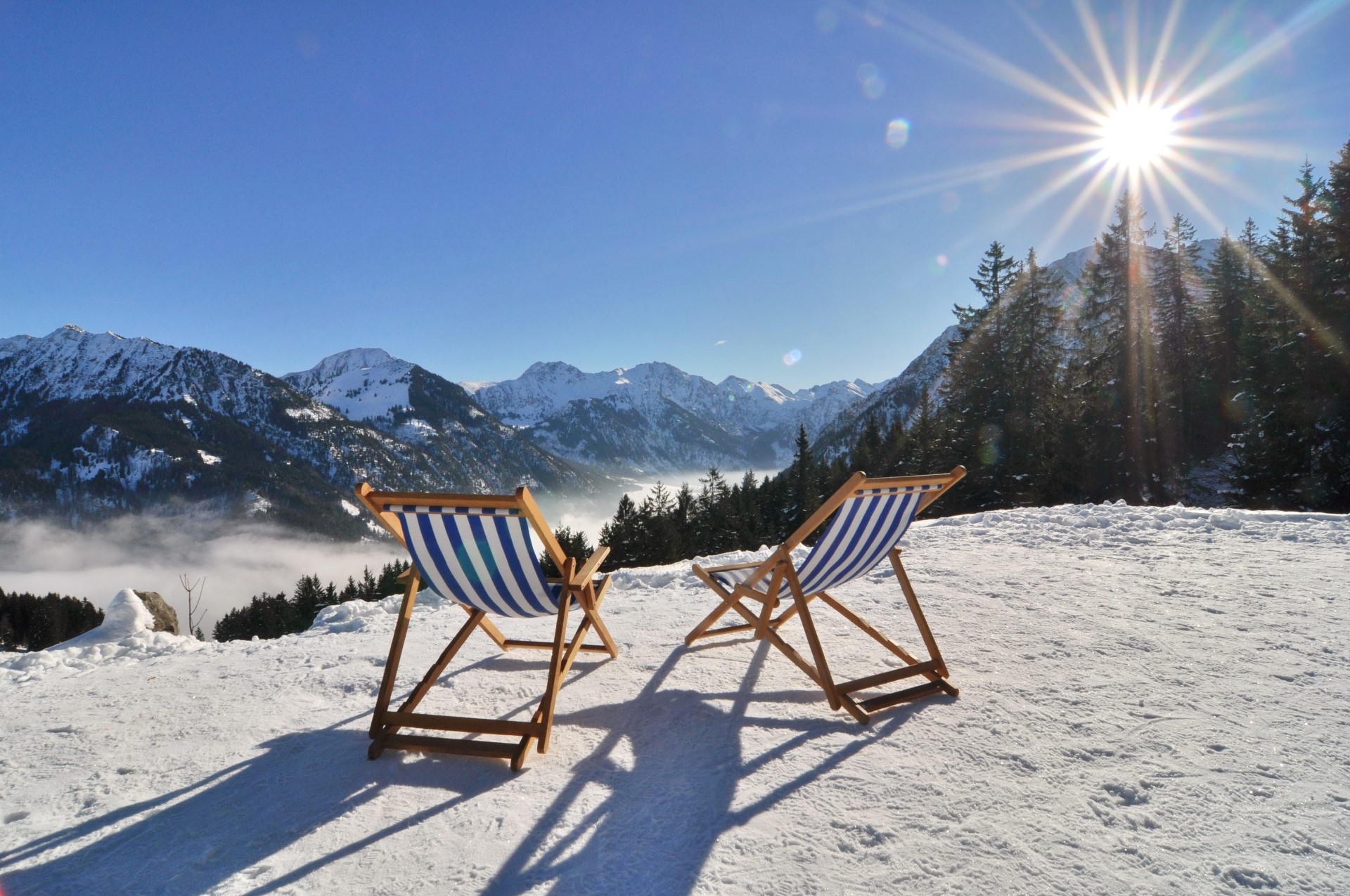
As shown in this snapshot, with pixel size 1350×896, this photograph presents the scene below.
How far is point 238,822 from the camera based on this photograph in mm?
2094

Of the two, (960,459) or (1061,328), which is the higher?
(1061,328)

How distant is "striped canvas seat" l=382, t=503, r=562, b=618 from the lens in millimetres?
2557

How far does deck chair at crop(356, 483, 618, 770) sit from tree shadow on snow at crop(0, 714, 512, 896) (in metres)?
0.13

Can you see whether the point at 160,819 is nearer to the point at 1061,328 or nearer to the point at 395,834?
the point at 395,834

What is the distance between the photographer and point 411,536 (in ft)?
8.69

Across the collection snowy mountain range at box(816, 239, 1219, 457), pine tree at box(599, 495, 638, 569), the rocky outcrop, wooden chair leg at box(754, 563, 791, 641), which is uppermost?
snowy mountain range at box(816, 239, 1219, 457)

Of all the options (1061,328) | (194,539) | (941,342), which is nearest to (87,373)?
(194,539)

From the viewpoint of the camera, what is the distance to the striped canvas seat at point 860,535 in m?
2.87

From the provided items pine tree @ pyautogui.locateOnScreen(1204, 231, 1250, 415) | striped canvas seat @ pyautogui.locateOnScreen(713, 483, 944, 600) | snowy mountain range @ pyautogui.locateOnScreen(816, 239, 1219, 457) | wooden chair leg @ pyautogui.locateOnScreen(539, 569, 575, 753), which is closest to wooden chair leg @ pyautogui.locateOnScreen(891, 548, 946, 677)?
striped canvas seat @ pyautogui.locateOnScreen(713, 483, 944, 600)

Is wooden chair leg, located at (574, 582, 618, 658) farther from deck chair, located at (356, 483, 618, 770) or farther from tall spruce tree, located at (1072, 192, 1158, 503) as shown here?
tall spruce tree, located at (1072, 192, 1158, 503)

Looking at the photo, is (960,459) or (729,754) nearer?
(729,754)

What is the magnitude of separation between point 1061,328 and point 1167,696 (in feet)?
66.4

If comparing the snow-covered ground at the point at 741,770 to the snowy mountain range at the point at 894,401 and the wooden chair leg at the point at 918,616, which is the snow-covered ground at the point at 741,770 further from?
the snowy mountain range at the point at 894,401

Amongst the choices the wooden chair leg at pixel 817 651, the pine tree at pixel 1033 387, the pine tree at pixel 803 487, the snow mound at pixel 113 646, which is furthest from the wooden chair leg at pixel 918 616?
the pine tree at pixel 803 487
